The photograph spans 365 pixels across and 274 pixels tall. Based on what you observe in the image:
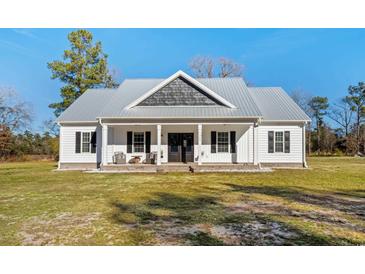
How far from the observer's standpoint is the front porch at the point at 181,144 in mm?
16938

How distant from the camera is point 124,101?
17969 millimetres

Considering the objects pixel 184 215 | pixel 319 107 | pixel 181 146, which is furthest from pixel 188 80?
pixel 319 107

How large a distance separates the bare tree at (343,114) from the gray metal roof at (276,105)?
31.5m

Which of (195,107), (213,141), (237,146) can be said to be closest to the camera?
(195,107)

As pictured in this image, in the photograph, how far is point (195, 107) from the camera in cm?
1662

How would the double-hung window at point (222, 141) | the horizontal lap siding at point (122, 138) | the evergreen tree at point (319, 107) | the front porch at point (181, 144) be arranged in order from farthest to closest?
the evergreen tree at point (319, 107)
the horizontal lap siding at point (122, 138)
the double-hung window at point (222, 141)
the front porch at point (181, 144)

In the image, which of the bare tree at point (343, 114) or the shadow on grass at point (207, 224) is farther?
the bare tree at point (343, 114)

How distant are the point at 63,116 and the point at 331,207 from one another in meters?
16.2

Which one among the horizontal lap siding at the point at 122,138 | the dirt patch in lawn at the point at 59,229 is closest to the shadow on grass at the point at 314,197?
the dirt patch in lawn at the point at 59,229

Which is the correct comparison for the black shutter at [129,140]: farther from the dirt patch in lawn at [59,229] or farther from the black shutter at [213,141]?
the dirt patch in lawn at [59,229]

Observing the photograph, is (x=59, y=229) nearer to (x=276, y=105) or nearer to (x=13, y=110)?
(x=276, y=105)

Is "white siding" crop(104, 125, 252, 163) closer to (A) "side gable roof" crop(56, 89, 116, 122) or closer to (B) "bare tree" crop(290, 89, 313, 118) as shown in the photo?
(A) "side gable roof" crop(56, 89, 116, 122)

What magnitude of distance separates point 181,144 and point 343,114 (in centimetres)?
4029

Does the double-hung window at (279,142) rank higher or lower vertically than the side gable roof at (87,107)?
lower
